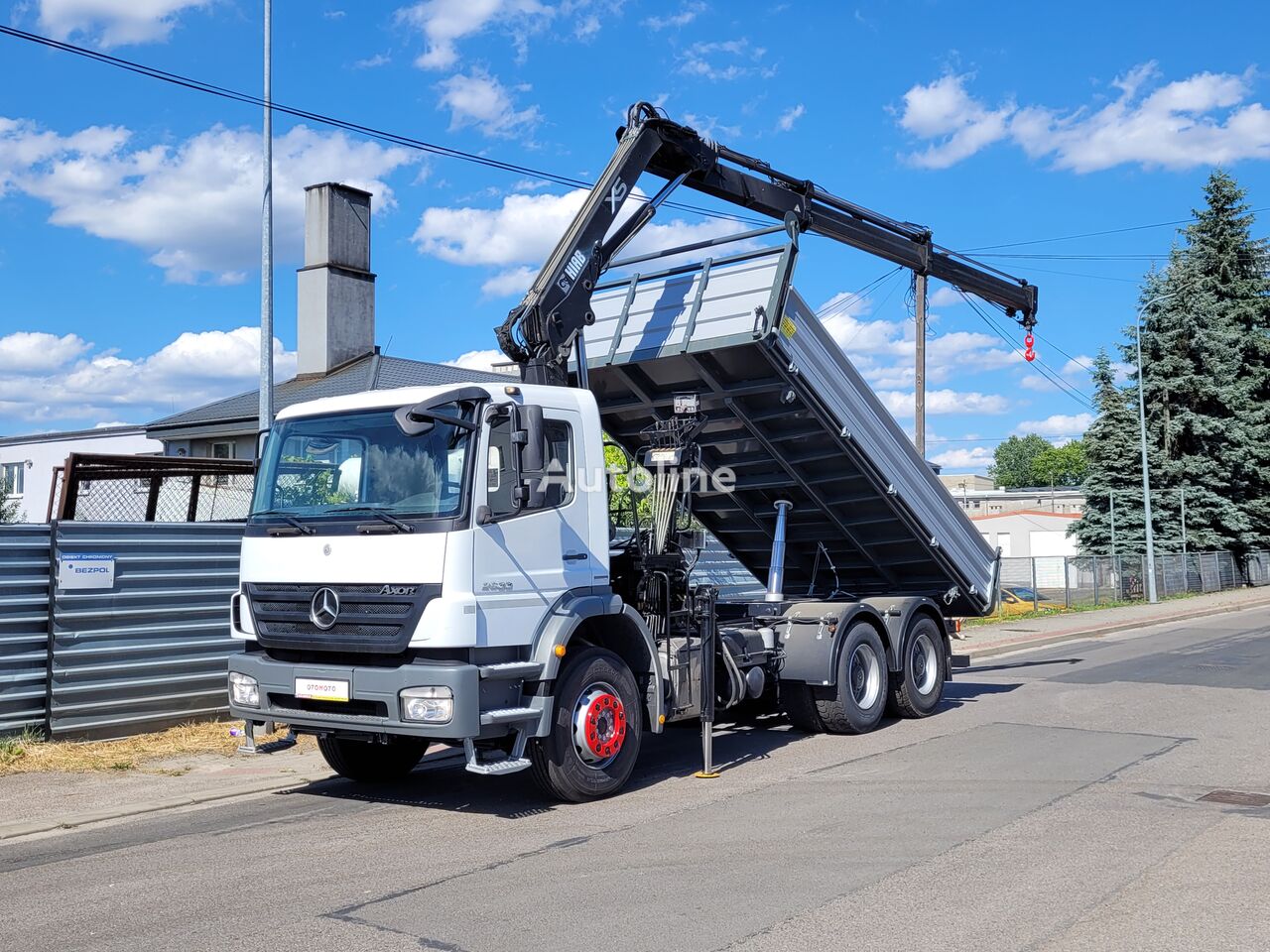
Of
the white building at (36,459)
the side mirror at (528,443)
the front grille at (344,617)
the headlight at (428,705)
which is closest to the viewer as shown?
the headlight at (428,705)

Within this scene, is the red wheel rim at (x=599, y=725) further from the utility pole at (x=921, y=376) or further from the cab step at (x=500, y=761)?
the utility pole at (x=921, y=376)

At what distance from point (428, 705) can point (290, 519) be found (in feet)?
5.51

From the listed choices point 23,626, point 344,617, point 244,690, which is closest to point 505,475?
point 344,617

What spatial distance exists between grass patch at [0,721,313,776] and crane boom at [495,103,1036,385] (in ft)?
12.9

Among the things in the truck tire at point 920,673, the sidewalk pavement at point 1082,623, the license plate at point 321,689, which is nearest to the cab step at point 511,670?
the license plate at point 321,689

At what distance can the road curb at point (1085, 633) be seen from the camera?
64.5ft

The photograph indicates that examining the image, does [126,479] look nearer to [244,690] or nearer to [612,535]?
[244,690]

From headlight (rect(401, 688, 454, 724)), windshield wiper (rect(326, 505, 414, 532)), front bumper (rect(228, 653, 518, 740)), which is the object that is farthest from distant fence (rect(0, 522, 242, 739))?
headlight (rect(401, 688, 454, 724))

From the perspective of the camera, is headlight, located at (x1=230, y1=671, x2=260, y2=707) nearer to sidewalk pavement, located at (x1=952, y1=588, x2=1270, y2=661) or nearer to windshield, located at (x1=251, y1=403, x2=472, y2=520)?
windshield, located at (x1=251, y1=403, x2=472, y2=520)

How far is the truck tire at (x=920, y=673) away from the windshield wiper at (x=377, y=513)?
19.6ft

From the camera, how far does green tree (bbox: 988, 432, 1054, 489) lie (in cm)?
14500

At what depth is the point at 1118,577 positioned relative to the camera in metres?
34.7

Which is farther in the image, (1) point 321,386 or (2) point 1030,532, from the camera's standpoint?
(2) point 1030,532

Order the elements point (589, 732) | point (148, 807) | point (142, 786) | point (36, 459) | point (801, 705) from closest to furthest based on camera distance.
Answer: point (589, 732) < point (148, 807) < point (142, 786) < point (801, 705) < point (36, 459)
